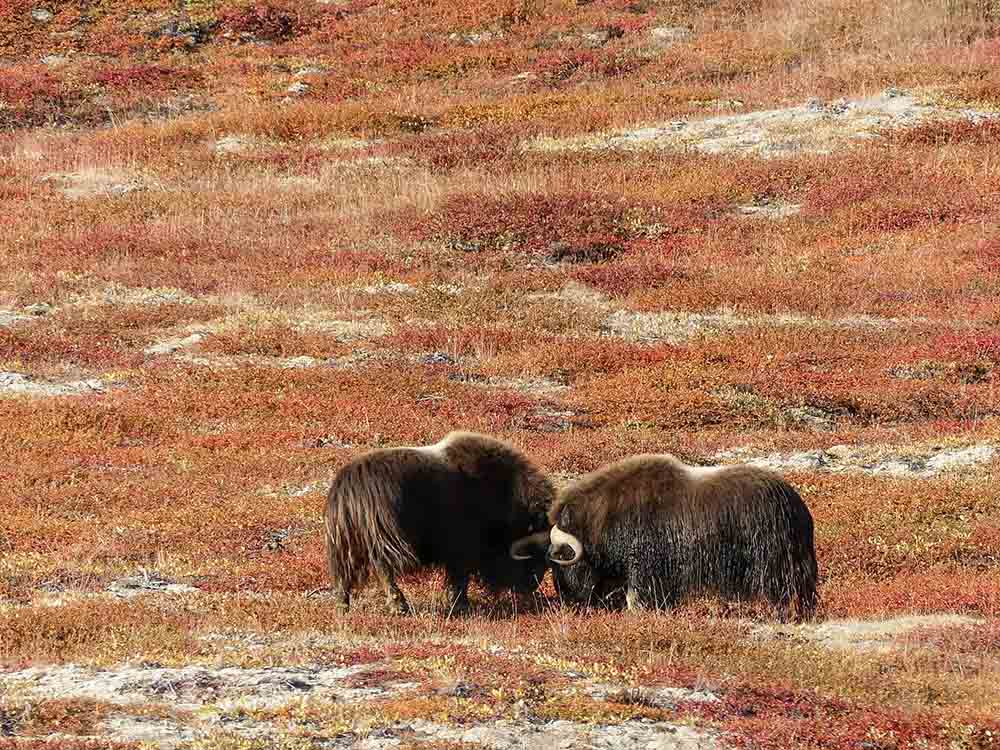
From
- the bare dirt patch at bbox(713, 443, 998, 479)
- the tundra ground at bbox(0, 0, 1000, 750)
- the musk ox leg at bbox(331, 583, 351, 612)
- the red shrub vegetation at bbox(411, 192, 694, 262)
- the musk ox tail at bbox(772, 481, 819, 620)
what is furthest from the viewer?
the red shrub vegetation at bbox(411, 192, 694, 262)

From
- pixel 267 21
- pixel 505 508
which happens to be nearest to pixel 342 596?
pixel 505 508

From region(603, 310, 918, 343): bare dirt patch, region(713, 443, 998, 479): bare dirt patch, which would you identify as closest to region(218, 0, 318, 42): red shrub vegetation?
region(603, 310, 918, 343): bare dirt patch

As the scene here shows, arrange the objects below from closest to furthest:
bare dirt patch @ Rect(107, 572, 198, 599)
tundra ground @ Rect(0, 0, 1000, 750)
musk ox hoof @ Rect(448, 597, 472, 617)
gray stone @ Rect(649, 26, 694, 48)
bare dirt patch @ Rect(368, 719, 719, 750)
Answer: bare dirt patch @ Rect(368, 719, 719, 750) → tundra ground @ Rect(0, 0, 1000, 750) → musk ox hoof @ Rect(448, 597, 472, 617) → bare dirt patch @ Rect(107, 572, 198, 599) → gray stone @ Rect(649, 26, 694, 48)

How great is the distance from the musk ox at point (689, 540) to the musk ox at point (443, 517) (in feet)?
0.96

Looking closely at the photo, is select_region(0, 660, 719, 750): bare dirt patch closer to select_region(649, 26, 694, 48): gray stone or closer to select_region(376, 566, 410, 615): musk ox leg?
select_region(376, 566, 410, 615): musk ox leg

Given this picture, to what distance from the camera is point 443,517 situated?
12.9 m

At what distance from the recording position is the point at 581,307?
97.6 feet

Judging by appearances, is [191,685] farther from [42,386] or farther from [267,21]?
[267,21]

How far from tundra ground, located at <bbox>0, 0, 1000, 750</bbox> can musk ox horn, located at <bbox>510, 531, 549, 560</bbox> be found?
43 cm

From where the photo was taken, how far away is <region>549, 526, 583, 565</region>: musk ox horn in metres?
13.1

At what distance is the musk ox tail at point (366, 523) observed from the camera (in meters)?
12.5

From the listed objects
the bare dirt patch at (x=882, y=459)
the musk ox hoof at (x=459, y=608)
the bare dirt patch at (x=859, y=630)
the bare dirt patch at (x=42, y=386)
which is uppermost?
the musk ox hoof at (x=459, y=608)

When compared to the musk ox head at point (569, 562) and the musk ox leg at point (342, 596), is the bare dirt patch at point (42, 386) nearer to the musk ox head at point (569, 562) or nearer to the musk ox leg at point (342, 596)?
the musk ox leg at point (342, 596)

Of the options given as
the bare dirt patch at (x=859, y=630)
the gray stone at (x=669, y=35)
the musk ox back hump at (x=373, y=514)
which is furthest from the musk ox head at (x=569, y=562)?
the gray stone at (x=669, y=35)
